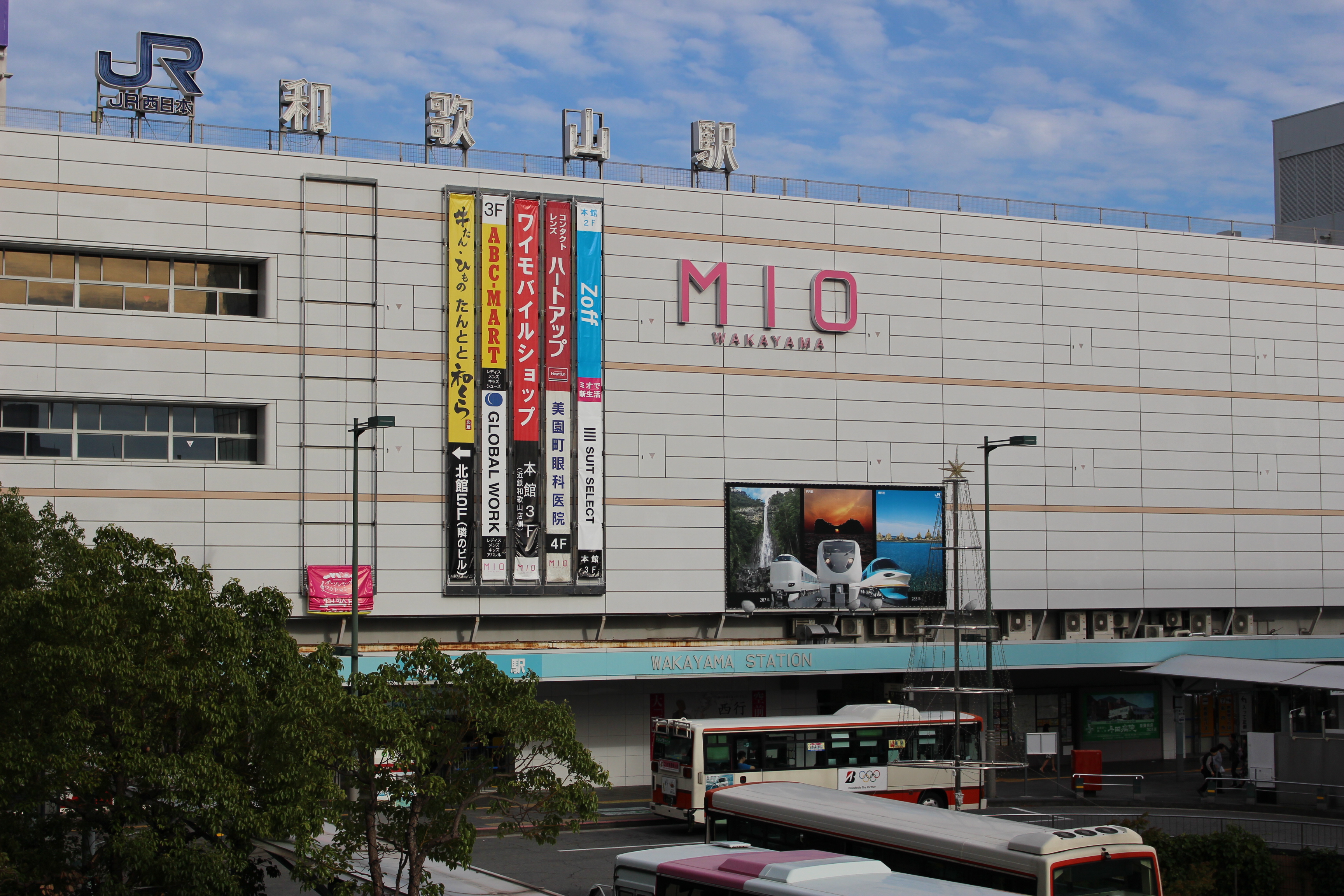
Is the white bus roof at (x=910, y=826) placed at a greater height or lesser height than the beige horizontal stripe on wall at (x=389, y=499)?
lesser

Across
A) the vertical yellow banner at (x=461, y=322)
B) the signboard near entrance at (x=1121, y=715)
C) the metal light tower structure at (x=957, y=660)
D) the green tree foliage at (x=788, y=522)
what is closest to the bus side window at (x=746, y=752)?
the metal light tower structure at (x=957, y=660)

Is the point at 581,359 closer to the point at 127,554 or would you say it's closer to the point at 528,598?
the point at 528,598

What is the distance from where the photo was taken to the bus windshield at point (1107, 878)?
17.2m

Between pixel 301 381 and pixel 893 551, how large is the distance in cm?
2062

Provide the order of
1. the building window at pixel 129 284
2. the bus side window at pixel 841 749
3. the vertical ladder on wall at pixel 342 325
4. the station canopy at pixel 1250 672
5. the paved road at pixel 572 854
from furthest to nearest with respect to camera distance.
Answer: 1. the vertical ladder on wall at pixel 342 325
2. the station canopy at pixel 1250 672
3. the building window at pixel 129 284
4. the bus side window at pixel 841 749
5. the paved road at pixel 572 854

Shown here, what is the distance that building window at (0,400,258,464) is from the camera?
37.0m

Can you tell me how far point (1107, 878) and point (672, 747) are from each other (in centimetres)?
1652

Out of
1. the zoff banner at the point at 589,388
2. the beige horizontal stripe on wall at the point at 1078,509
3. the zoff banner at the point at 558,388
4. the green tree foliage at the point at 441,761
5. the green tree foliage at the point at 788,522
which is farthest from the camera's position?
the green tree foliage at the point at 788,522

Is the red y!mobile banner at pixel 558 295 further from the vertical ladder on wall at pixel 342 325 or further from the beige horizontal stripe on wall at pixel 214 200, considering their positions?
the vertical ladder on wall at pixel 342 325

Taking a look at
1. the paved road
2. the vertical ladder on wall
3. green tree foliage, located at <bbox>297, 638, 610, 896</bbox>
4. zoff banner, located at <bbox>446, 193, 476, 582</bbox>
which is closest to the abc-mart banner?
zoff banner, located at <bbox>446, 193, 476, 582</bbox>

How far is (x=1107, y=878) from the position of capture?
17.5 metres

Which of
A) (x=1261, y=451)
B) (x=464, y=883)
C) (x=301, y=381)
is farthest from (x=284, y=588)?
(x=1261, y=451)

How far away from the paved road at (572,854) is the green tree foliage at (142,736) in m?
8.01

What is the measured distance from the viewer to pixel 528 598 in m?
40.9
